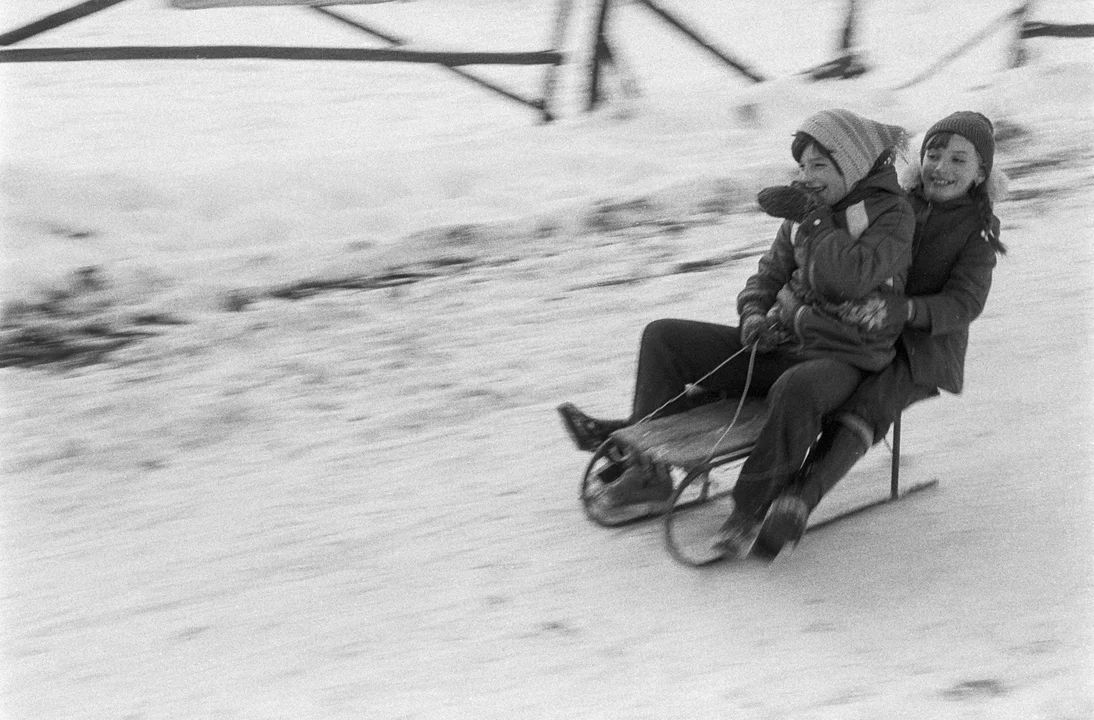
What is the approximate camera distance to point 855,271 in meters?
3.00

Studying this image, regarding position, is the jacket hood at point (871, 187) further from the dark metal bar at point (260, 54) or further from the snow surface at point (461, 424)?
the dark metal bar at point (260, 54)

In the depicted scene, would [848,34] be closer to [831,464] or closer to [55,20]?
[55,20]

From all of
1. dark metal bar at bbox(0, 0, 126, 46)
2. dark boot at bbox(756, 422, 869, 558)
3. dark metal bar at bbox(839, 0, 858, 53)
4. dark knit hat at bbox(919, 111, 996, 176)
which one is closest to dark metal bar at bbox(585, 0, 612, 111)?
dark metal bar at bbox(839, 0, 858, 53)

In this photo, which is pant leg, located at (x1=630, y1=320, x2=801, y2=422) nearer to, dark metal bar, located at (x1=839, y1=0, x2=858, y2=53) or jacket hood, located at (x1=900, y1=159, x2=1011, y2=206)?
jacket hood, located at (x1=900, y1=159, x2=1011, y2=206)

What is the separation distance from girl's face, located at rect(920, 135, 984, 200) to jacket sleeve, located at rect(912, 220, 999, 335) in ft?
0.43

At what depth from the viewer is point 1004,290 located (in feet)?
16.6

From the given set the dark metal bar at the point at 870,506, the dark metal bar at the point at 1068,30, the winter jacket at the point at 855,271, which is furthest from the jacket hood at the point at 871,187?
the dark metal bar at the point at 1068,30

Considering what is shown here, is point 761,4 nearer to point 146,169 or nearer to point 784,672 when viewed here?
point 146,169

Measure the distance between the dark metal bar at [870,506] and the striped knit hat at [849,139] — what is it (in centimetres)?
93

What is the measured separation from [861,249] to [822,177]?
22cm

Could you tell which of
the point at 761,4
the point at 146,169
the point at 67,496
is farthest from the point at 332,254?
the point at 761,4

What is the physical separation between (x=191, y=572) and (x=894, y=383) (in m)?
1.90

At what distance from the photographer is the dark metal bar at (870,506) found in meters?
3.37

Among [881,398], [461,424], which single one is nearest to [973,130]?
[881,398]
